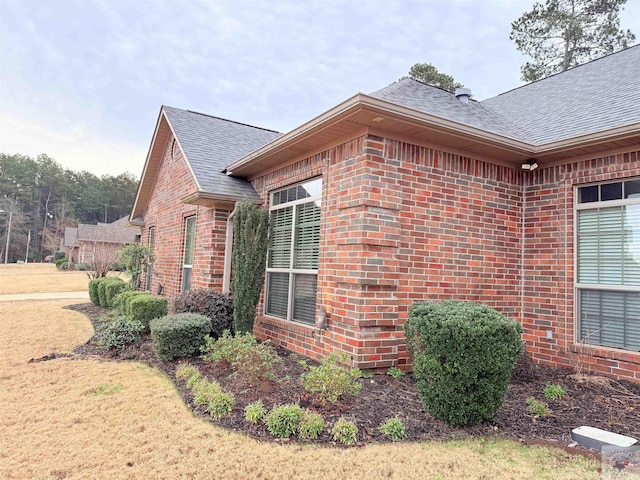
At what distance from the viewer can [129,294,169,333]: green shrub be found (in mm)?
7809

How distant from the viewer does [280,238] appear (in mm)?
6973

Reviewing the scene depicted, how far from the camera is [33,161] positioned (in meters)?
58.6

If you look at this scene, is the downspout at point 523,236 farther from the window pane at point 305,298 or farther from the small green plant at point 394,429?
the small green plant at point 394,429

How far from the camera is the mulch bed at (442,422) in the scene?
336 cm

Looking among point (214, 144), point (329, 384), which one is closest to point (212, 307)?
point (329, 384)

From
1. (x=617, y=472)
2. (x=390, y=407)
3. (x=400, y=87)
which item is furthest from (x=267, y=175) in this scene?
(x=617, y=472)

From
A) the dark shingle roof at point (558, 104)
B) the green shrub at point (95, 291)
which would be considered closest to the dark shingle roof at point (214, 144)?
the dark shingle roof at point (558, 104)

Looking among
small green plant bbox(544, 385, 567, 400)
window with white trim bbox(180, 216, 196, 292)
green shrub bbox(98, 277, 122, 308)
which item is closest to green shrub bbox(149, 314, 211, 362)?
window with white trim bbox(180, 216, 196, 292)

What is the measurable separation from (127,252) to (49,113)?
15.1 m

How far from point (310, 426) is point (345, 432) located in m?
0.29

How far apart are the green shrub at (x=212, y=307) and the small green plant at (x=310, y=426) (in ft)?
12.3

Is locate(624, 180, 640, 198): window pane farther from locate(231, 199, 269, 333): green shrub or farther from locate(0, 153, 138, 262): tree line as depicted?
locate(0, 153, 138, 262): tree line

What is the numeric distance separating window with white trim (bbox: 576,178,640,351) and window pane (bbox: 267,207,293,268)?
4.27m

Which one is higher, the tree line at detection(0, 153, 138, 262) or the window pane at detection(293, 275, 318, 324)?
the tree line at detection(0, 153, 138, 262)
